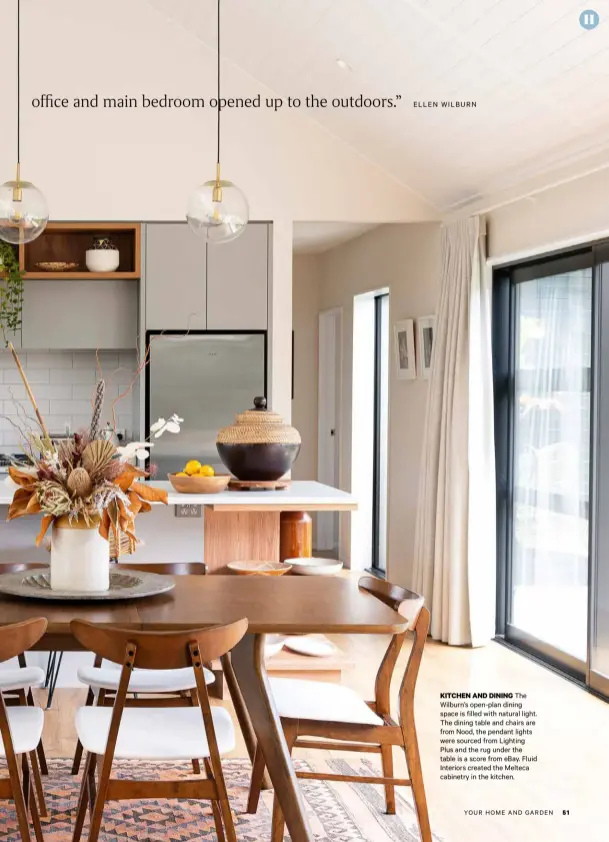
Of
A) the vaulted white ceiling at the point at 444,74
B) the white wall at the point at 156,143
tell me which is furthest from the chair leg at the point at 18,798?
the white wall at the point at 156,143

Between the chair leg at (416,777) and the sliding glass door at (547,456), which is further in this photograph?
the sliding glass door at (547,456)

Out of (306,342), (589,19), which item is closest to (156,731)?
(589,19)

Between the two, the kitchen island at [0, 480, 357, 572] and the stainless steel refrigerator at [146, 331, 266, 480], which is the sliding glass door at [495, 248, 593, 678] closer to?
the kitchen island at [0, 480, 357, 572]

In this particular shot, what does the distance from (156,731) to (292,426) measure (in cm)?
333

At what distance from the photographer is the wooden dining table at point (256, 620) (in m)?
2.57

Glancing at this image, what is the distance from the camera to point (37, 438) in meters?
2.88

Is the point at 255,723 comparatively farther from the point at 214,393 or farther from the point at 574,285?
the point at 214,393

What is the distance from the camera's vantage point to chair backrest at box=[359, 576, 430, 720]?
2.76 m

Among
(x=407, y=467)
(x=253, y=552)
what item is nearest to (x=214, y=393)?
(x=407, y=467)

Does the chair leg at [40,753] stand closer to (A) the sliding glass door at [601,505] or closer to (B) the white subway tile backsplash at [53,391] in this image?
(A) the sliding glass door at [601,505]

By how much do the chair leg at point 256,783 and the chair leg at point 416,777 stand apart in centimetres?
55

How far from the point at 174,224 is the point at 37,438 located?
347cm

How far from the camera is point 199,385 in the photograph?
6129mm

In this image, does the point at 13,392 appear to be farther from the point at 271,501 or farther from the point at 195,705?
the point at 195,705
